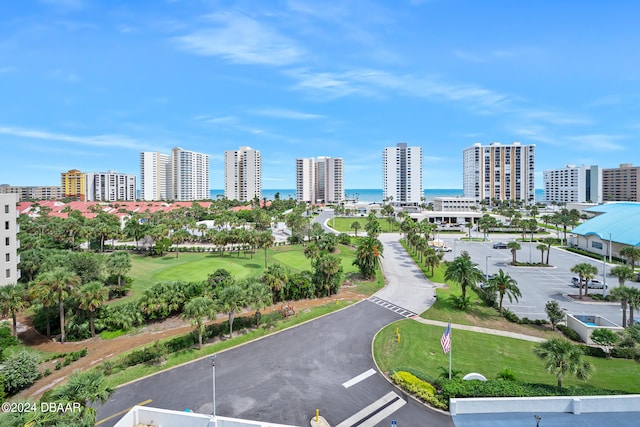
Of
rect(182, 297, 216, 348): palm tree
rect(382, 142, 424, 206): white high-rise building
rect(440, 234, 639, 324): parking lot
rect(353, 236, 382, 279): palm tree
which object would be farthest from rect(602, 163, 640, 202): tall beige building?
rect(182, 297, 216, 348): palm tree

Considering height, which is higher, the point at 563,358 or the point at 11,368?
the point at 563,358

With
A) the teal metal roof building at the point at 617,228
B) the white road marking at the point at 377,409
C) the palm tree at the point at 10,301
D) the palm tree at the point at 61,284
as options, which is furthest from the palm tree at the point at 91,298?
the teal metal roof building at the point at 617,228

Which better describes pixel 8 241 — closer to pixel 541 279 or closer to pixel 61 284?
pixel 61 284

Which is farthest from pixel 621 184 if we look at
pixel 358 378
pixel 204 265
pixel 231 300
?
pixel 231 300

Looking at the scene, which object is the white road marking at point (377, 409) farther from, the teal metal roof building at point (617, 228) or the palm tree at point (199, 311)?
the teal metal roof building at point (617, 228)

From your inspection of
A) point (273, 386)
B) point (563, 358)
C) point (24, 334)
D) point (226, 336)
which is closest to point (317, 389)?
point (273, 386)

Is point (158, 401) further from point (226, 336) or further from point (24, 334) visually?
point (24, 334)
